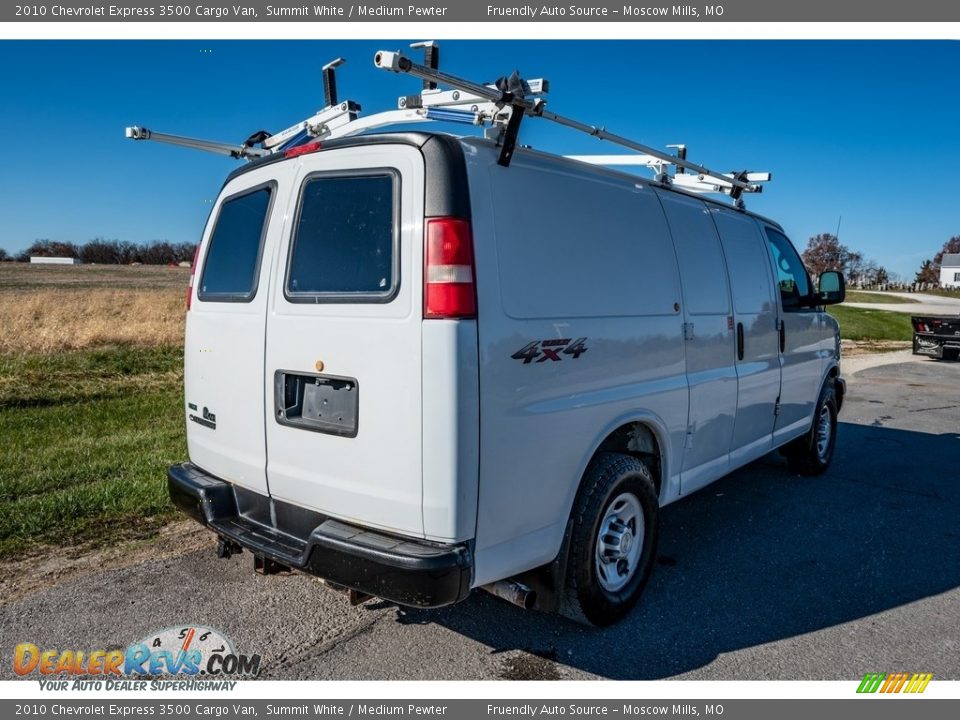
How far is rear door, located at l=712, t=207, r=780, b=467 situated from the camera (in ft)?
15.6

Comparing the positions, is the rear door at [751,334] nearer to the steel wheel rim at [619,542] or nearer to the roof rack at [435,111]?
the roof rack at [435,111]

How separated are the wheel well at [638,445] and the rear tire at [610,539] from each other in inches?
4.5

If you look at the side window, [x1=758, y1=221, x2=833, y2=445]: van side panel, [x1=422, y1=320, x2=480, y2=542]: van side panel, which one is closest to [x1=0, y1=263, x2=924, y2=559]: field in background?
[x1=422, y1=320, x2=480, y2=542]: van side panel

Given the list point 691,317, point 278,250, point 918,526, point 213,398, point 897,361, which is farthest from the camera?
point 897,361

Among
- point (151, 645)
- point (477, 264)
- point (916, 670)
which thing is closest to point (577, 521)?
point (477, 264)

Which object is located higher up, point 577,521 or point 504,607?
point 577,521

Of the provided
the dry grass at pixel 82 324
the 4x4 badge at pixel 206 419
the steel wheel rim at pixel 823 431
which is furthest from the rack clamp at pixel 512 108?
the dry grass at pixel 82 324

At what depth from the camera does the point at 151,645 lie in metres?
3.27

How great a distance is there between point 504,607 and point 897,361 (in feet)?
55.1

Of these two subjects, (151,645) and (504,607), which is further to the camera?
(504,607)

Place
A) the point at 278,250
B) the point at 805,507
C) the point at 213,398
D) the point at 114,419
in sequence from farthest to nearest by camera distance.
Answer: the point at 114,419 → the point at 805,507 → the point at 213,398 → the point at 278,250

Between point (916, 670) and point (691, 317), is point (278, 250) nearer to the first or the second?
point (691, 317)

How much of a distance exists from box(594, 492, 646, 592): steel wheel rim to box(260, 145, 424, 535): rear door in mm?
1208

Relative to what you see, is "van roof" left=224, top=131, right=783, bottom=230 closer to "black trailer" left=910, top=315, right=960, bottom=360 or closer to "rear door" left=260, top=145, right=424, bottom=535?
"rear door" left=260, top=145, right=424, bottom=535
